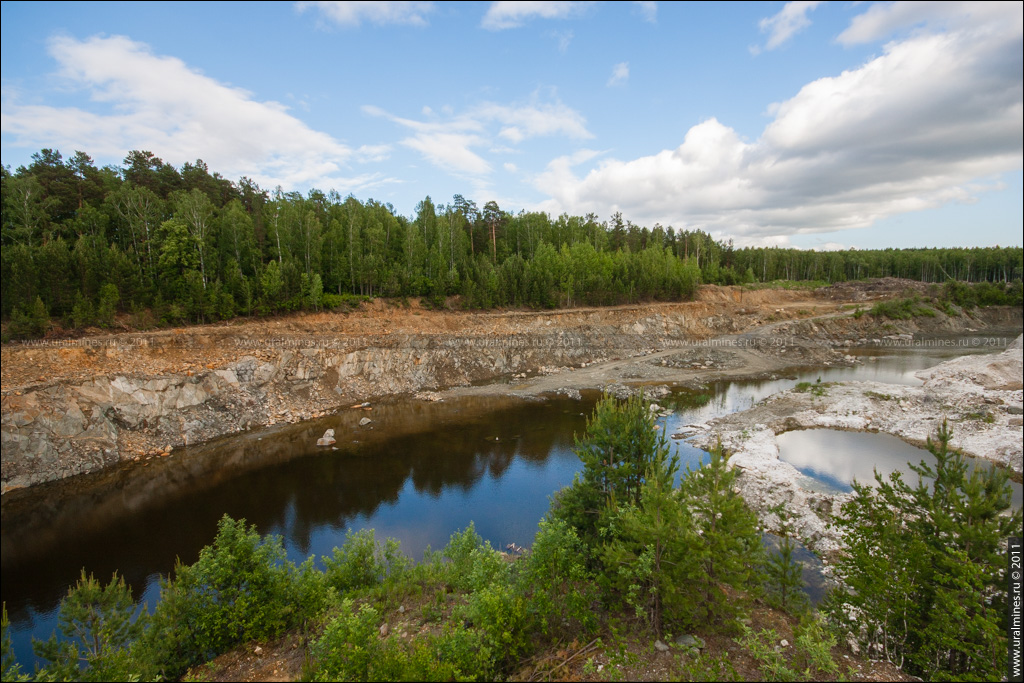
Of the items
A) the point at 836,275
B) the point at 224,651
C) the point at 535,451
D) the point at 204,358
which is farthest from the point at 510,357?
the point at 836,275

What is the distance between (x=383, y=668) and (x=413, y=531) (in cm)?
1165

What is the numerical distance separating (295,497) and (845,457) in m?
31.5

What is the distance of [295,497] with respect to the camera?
75.5 feet

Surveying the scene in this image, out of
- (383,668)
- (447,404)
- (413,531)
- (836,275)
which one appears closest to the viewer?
(383,668)

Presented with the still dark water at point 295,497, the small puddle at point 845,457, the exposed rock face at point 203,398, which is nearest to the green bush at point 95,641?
the still dark water at point 295,497

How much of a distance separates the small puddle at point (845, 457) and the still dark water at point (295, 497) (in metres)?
1.68

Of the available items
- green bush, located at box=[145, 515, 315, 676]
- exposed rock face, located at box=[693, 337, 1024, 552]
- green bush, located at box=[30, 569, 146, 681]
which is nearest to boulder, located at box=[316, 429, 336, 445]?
green bush, located at box=[30, 569, 146, 681]

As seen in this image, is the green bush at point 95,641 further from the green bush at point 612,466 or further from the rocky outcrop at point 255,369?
the rocky outcrop at point 255,369

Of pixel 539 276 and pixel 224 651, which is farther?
pixel 539 276

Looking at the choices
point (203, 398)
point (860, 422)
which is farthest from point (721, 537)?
point (203, 398)

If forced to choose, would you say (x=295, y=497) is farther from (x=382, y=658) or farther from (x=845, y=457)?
(x=845, y=457)

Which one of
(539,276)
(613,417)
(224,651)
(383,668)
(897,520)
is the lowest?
(224,651)

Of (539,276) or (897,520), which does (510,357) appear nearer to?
(539,276)

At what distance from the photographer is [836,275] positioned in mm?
119125
